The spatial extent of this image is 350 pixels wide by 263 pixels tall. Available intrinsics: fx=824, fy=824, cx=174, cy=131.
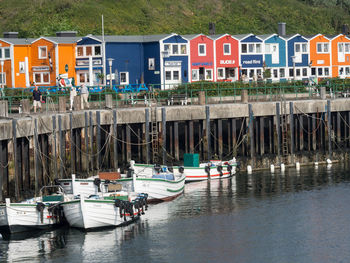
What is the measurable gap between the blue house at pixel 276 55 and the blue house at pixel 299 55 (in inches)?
36.8

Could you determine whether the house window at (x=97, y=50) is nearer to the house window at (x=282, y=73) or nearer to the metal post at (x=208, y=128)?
the house window at (x=282, y=73)

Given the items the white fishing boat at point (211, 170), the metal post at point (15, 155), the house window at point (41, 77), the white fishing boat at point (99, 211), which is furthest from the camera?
the house window at point (41, 77)

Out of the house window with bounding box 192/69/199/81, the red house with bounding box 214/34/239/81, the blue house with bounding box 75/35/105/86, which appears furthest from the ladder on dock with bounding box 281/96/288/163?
the red house with bounding box 214/34/239/81

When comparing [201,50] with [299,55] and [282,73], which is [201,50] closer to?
[282,73]

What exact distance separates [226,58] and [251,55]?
14.2ft

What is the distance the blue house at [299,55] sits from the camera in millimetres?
112688

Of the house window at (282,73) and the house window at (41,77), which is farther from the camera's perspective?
the house window at (282,73)

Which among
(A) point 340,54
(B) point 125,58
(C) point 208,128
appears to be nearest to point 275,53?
(A) point 340,54

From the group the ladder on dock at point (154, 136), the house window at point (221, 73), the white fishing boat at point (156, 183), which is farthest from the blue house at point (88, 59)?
the white fishing boat at point (156, 183)

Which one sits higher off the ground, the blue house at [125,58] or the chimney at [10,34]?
the chimney at [10,34]

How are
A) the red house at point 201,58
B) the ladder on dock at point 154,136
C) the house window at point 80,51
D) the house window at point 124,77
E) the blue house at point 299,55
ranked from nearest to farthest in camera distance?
the ladder on dock at point 154,136 < the house window at point 124,77 < the house window at point 80,51 < the red house at point 201,58 < the blue house at point 299,55

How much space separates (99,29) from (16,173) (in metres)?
81.4

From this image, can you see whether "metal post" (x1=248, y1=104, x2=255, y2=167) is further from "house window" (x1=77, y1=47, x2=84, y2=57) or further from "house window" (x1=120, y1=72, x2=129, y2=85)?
"house window" (x1=77, y1=47, x2=84, y2=57)

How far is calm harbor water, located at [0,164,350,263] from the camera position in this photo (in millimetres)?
39094
